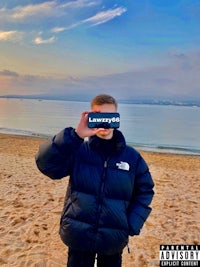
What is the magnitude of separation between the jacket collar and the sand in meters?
2.57

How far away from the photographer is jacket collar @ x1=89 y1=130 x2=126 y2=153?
2750mm

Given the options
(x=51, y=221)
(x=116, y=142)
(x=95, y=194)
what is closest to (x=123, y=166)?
(x=116, y=142)

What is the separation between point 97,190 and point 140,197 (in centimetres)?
49

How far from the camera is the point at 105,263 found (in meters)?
2.96

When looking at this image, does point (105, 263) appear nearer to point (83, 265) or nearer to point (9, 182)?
point (83, 265)

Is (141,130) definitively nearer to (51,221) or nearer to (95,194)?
(51,221)

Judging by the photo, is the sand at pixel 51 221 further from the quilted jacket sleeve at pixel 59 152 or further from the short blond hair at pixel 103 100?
the short blond hair at pixel 103 100

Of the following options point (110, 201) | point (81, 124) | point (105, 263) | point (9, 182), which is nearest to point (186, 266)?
point (105, 263)

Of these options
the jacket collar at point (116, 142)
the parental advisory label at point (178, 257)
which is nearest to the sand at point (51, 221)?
the parental advisory label at point (178, 257)

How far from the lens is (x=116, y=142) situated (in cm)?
276

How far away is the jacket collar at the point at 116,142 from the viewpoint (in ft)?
9.02

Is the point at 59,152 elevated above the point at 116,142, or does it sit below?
below

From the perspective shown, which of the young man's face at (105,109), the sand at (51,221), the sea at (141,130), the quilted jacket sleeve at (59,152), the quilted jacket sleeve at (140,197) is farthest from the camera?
the sea at (141,130)

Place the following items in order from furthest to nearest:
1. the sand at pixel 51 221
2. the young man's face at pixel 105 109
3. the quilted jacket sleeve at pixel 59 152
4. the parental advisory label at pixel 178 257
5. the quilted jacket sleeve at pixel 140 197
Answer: the sand at pixel 51 221, the parental advisory label at pixel 178 257, the quilted jacket sleeve at pixel 140 197, the young man's face at pixel 105 109, the quilted jacket sleeve at pixel 59 152
